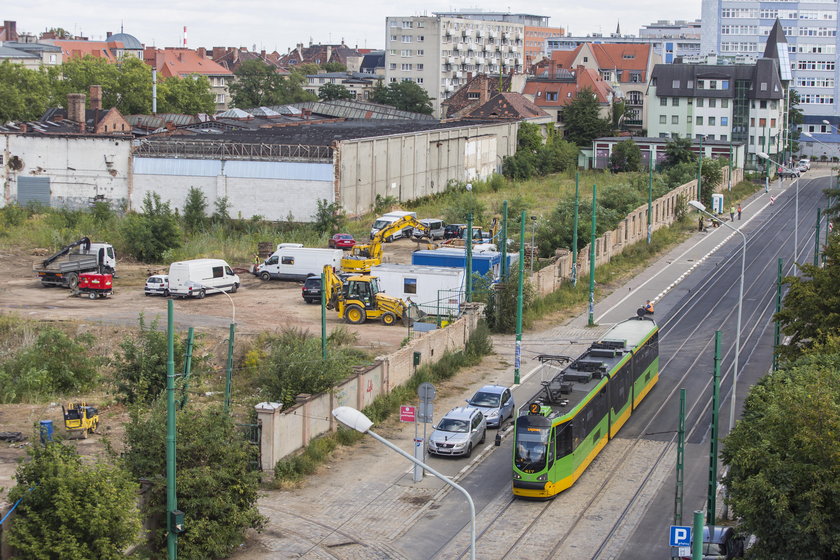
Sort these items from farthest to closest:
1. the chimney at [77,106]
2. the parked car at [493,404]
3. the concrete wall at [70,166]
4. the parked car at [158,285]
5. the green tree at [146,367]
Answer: the chimney at [77,106] → the concrete wall at [70,166] → the parked car at [158,285] → the parked car at [493,404] → the green tree at [146,367]

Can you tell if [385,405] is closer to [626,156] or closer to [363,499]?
[363,499]

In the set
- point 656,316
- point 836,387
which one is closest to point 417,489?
point 836,387

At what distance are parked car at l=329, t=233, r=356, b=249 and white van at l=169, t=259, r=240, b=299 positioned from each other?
1149 centimetres

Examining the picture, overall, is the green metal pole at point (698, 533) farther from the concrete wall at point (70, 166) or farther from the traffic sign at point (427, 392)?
the concrete wall at point (70, 166)

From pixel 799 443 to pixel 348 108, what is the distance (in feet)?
338

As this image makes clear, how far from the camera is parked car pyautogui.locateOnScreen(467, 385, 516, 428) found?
35.0 metres

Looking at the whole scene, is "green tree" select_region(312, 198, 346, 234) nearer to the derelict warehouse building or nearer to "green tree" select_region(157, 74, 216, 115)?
the derelict warehouse building

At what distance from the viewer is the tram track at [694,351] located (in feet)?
88.1

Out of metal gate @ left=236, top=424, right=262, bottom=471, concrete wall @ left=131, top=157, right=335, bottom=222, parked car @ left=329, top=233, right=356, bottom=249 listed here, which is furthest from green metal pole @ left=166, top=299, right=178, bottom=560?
concrete wall @ left=131, top=157, right=335, bottom=222

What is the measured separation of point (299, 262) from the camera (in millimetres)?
57281

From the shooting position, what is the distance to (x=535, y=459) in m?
28.1

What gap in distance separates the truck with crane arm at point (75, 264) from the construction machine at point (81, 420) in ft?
76.8

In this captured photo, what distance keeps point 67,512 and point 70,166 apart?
5781cm

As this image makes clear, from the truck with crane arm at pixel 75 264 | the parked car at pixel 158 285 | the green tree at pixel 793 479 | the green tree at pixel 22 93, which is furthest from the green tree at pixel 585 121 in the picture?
the green tree at pixel 793 479
